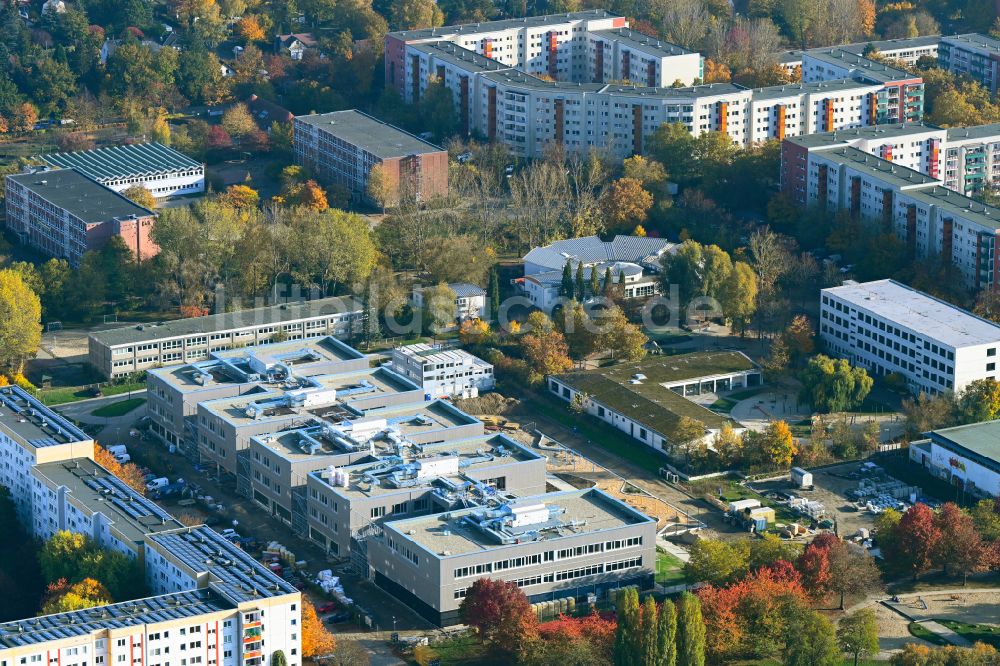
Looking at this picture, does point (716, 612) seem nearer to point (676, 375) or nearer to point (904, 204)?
point (676, 375)

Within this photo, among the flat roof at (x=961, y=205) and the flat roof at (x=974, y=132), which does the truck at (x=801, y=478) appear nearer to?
the flat roof at (x=961, y=205)

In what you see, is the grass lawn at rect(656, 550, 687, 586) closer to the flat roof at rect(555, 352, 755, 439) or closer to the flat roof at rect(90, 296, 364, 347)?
the flat roof at rect(555, 352, 755, 439)

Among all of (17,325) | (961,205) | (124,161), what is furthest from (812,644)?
(124,161)

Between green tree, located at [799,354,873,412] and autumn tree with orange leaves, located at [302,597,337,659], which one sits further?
green tree, located at [799,354,873,412]

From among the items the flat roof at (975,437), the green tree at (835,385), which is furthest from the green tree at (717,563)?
the green tree at (835,385)

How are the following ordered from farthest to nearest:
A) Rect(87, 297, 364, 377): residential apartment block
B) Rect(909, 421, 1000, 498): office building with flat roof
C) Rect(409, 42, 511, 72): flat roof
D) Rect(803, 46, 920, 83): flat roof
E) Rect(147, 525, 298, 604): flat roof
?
Rect(409, 42, 511, 72): flat roof, Rect(803, 46, 920, 83): flat roof, Rect(87, 297, 364, 377): residential apartment block, Rect(909, 421, 1000, 498): office building with flat roof, Rect(147, 525, 298, 604): flat roof

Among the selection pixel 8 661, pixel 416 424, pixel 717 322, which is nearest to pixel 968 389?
pixel 717 322

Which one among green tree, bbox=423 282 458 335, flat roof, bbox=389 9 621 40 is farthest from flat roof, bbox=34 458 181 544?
flat roof, bbox=389 9 621 40
